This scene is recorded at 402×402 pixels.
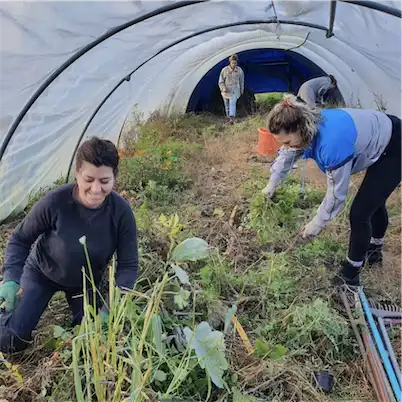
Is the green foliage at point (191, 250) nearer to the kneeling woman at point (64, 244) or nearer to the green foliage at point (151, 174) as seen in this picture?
the kneeling woman at point (64, 244)

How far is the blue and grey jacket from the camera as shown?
10.1 feet

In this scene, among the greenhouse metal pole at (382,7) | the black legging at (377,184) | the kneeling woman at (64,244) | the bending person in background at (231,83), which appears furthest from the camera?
the bending person in background at (231,83)

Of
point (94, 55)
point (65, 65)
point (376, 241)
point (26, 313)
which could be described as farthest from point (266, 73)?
point (26, 313)

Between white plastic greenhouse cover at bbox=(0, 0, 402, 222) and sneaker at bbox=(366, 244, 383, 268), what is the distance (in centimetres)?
164

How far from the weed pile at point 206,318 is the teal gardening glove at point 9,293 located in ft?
0.84

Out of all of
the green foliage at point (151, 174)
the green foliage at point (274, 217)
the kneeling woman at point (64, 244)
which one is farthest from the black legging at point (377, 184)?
the green foliage at point (151, 174)

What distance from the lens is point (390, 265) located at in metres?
3.92

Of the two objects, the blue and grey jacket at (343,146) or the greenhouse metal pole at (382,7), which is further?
the greenhouse metal pole at (382,7)

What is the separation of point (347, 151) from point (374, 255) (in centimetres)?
115

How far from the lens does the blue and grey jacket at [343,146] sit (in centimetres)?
309

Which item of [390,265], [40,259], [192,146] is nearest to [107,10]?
[40,259]

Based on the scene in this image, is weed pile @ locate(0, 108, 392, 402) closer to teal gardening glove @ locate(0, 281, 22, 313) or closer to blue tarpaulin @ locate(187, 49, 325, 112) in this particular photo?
teal gardening glove @ locate(0, 281, 22, 313)

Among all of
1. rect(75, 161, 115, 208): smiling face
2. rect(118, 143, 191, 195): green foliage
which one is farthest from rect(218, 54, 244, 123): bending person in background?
→ rect(75, 161, 115, 208): smiling face

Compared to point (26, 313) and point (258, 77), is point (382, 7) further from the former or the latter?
point (258, 77)
